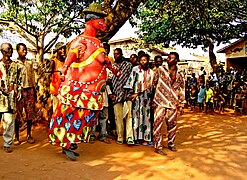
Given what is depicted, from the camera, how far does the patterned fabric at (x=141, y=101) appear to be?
5555mm

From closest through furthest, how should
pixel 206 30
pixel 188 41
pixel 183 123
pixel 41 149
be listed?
pixel 41 149 < pixel 183 123 < pixel 206 30 < pixel 188 41

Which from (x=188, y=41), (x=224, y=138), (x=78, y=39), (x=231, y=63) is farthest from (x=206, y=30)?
(x=78, y=39)

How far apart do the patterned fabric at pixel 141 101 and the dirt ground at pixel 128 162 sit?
32 centimetres

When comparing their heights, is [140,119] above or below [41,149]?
above

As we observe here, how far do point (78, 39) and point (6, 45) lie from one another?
4.07ft

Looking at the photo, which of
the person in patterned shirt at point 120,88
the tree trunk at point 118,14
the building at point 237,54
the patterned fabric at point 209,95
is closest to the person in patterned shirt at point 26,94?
the person in patterned shirt at point 120,88

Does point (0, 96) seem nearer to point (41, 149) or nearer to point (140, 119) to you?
point (41, 149)

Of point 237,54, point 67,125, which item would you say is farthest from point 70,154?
point 237,54

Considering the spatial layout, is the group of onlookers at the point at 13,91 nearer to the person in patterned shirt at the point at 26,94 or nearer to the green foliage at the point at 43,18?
the person in patterned shirt at the point at 26,94

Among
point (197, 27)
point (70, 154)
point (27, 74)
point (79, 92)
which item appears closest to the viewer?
point (79, 92)

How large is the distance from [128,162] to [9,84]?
227cm

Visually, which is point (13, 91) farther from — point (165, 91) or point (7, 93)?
point (165, 91)

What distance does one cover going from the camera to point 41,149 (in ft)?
16.9

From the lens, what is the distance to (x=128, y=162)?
461 cm
